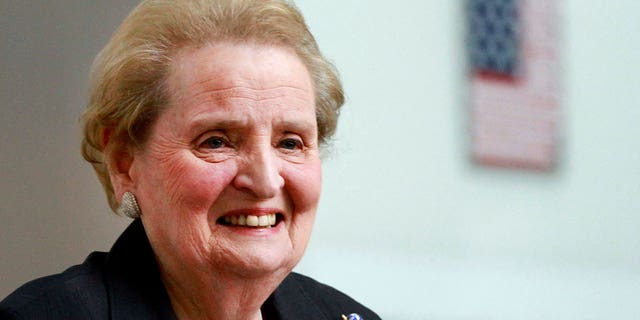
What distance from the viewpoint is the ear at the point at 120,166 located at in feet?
6.45

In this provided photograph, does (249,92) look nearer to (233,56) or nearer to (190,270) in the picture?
(233,56)

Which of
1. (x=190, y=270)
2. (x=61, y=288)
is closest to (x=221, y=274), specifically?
(x=190, y=270)

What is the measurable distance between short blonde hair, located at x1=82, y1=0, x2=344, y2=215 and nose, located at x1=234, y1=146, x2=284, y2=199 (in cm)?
19

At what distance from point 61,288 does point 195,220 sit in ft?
0.87

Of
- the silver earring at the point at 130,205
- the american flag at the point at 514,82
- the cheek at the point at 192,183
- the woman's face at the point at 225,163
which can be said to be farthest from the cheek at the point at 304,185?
the american flag at the point at 514,82

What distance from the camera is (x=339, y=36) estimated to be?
9.76 ft

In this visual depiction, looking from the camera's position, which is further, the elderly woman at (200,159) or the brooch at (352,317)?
the brooch at (352,317)

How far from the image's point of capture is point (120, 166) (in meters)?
1.98

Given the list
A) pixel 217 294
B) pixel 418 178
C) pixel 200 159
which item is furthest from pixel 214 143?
pixel 418 178

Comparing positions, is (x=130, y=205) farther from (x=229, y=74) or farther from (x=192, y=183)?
(x=229, y=74)

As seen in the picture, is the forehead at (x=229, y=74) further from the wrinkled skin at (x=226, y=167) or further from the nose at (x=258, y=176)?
the nose at (x=258, y=176)

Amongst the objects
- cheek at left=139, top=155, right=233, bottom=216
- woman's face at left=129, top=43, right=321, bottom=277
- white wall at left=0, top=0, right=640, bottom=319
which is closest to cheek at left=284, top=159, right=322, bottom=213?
woman's face at left=129, top=43, right=321, bottom=277

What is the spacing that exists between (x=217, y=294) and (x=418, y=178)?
4.36ft

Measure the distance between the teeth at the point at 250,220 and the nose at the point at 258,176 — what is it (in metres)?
0.05
